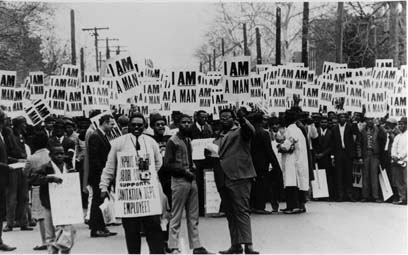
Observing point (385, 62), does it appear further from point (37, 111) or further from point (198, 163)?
point (37, 111)

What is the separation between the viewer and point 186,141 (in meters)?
10.0

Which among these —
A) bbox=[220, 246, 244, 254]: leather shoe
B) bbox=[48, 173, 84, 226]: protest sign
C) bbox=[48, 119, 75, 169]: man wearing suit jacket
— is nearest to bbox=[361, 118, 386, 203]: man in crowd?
bbox=[48, 119, 75, 169]: man wearing suit jacket

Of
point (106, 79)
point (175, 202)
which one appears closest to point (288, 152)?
point (106, 79)

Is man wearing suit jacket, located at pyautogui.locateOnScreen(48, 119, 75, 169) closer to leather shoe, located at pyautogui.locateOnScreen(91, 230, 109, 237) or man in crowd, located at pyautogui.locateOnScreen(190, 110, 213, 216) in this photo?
leather shoe, located at pyautogui.locateOnScreen(91, 230, 109, 237)

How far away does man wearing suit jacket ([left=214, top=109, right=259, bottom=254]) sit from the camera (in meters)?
9.85

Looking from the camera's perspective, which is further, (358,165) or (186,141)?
(358,165)

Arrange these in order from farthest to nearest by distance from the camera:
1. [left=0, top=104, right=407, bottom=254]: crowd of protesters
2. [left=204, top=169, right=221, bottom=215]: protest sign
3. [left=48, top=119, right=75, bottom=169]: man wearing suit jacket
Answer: [left=204, top=169, right=221, bottom=215]: protest sign < [left=48, top=119, right=75, bottom=169]: man wearing suit jacket < [left=0, top=104, right=407, bottom=254]: crowd of protesters

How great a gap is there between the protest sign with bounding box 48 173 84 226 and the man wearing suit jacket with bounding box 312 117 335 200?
843 cm

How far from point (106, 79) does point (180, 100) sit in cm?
238

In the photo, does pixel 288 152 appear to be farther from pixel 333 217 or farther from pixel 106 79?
pixel 106 79

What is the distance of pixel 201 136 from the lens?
14.2 m

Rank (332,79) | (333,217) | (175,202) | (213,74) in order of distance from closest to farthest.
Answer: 1. (175,202)
2. (333,217)
3. (332,79)
4. (213,74)

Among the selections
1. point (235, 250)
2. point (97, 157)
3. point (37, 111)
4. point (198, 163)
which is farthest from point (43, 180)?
point (37, 111)

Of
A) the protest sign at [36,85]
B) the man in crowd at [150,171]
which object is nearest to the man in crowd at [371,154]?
the protest sign at [36,85]
